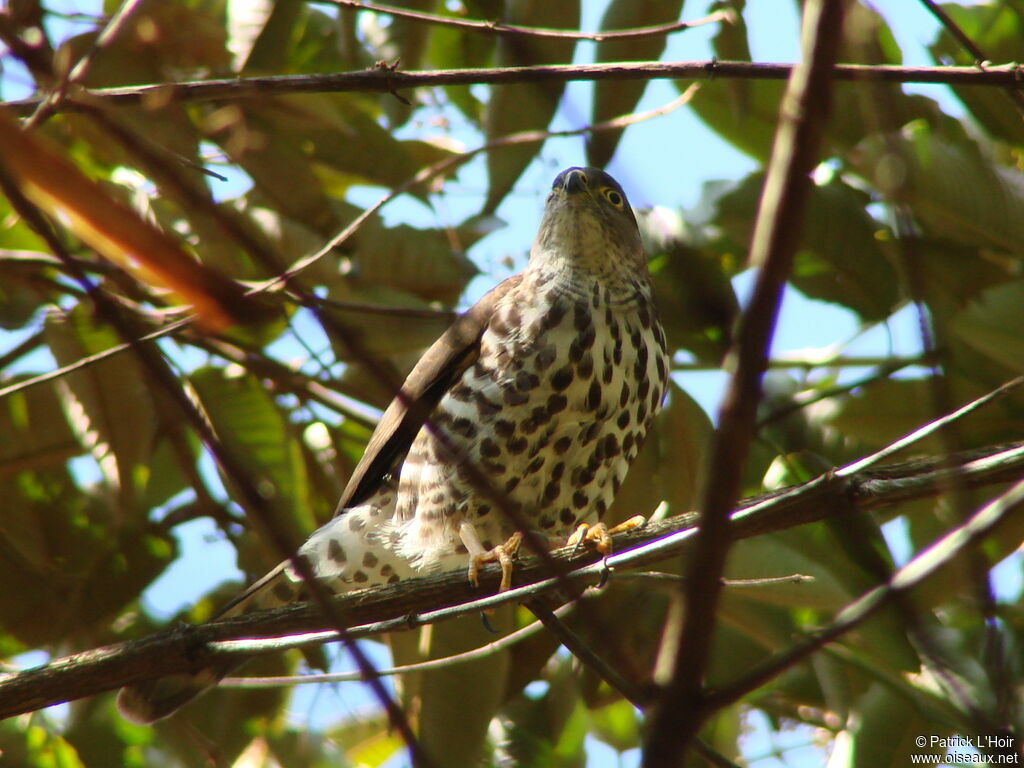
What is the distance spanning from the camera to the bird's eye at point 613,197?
4.04m

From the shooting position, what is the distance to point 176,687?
3.35 metres

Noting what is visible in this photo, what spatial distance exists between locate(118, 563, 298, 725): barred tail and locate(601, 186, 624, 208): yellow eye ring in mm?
1766

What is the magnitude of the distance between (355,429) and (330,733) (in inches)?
58.9

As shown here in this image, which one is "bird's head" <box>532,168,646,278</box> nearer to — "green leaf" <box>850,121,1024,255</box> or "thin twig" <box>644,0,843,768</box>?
"green leaf" <box>850,121,1024,255</box>

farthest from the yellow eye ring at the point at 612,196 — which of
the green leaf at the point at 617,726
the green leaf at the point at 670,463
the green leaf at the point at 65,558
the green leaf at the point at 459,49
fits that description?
the green leaf at the point at 65,558

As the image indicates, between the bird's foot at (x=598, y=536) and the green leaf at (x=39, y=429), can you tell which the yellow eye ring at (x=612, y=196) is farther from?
the green leaf at (x=39, y=429)

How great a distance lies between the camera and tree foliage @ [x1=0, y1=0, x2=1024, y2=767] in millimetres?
3033

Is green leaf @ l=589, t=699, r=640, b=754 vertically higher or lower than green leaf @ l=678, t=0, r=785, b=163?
lower

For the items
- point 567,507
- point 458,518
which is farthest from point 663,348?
point 458,518

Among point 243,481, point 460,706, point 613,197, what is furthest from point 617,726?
point 243,481

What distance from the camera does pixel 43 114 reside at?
1692mm

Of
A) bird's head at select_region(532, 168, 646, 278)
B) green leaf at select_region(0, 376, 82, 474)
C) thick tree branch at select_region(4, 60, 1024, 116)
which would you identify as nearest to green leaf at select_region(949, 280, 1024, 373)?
thick tree branch at select_region(4, 60, 1024, 116)

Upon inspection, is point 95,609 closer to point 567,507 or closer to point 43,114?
point 567,507

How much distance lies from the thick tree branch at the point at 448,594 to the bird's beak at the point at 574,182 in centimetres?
157
